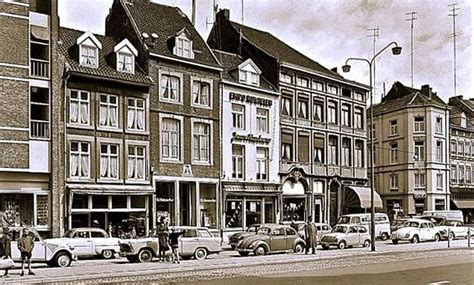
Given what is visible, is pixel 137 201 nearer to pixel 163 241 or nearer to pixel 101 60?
pixel 101 60

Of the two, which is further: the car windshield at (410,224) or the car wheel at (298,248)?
the car windshield at (410,224)

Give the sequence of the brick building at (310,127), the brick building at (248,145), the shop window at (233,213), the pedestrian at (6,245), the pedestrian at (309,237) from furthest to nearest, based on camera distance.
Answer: the brick building at (310,127)
the brick building at (248,145)
the shop window at (233,213)
the pedestrian at (309,237)
the pedestrian at (6,245)

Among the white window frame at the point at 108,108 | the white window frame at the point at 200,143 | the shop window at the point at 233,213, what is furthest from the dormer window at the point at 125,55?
the shop window at the point at 233,213

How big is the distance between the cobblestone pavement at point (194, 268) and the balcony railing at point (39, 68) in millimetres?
5504

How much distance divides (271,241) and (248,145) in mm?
7755

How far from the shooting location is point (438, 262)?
17203mm

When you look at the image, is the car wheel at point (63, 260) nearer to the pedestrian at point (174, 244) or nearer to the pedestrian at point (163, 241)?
the pedestrian at point (163, 241)

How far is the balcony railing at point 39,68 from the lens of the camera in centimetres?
2078

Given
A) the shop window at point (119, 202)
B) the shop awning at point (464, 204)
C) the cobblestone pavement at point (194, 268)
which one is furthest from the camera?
the shop awning at point (464, 204)

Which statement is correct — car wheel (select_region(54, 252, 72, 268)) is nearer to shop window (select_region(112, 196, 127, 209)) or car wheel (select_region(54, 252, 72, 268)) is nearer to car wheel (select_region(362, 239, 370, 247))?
shop window (select_region(112, 196, 127, 209))

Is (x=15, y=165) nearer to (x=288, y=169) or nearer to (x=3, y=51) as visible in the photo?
(x=3, y=51)

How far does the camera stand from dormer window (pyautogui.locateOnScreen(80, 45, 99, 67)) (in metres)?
22.8

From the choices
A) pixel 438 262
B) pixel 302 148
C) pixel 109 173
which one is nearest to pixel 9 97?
pixel 109 173

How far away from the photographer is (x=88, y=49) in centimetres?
2302
